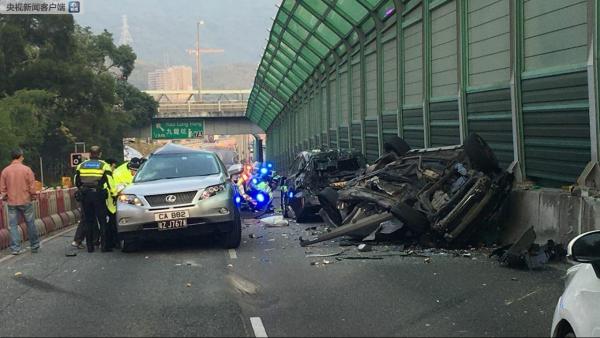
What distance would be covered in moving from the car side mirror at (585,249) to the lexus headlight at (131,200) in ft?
24.7

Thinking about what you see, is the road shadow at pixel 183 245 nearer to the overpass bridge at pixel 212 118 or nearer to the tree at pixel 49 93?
the tree at pixel 49 93

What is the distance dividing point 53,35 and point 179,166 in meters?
35.7

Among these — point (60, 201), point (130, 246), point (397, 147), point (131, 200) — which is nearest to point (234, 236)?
point (131, 200)

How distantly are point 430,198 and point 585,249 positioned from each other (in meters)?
6.30

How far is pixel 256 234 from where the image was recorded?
12984 millimetres

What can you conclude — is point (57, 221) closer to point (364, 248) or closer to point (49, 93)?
point (364, 248)

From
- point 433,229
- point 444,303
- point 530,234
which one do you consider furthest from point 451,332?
point 433,229

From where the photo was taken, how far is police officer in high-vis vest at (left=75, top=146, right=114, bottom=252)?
439 inches

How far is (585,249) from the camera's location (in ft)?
13.0

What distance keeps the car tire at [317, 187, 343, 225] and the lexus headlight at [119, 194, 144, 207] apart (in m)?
3.72

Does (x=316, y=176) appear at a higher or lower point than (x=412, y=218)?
higher

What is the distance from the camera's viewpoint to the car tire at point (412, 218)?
986 centimetres

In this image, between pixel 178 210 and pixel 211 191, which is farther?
pixel 211 191

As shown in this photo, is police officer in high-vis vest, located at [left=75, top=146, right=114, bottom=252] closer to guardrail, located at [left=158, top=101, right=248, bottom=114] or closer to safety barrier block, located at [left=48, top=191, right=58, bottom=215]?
safety barrier block, located at [left=48, top=191, right=58, bottom=215]
